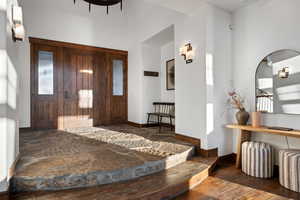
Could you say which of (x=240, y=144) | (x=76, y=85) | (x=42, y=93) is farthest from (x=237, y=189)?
(x=42, y=93)

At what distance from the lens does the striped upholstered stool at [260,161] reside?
2521 mm

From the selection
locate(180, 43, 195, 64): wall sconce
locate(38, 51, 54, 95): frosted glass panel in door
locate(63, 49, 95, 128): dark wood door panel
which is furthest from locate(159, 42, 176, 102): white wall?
locate(38, 51, 54, 95): frosted glass panel in door

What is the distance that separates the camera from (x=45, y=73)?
4738 mm

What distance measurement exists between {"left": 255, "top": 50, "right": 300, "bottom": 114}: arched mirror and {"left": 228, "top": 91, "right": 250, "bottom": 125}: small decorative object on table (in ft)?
0.81

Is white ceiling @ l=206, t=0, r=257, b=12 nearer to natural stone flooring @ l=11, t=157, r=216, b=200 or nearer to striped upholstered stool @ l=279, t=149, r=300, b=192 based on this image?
striped upholstered stool @ l=279, t=149, r=300, b=192

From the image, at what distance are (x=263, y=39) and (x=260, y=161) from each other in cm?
200

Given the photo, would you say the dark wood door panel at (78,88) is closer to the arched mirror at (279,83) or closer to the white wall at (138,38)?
the white wall at (138,38)

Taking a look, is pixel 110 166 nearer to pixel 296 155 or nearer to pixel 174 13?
pixel 296 155

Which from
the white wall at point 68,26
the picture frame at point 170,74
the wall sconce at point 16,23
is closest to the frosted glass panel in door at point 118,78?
the white wall at point 68,26

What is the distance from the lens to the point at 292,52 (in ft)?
8.04

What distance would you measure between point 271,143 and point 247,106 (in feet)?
2.31

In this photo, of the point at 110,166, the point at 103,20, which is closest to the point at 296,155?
the point at 110,166

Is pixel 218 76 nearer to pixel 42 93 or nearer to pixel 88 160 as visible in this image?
pixel 88 160

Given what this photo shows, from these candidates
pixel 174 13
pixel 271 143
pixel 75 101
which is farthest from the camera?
pixel 75 101
